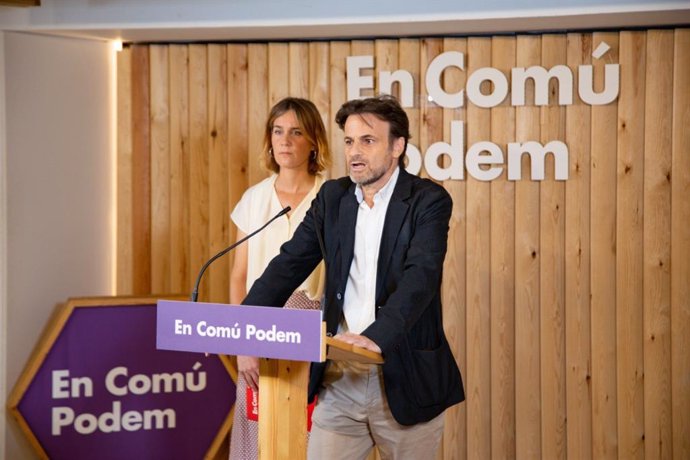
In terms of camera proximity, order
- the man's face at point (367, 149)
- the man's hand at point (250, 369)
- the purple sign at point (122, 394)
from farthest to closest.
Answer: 1. the purple sign at point (122, 394)
2. the man's hand at point (250, 369)
3. the man's face at point (367, 149)

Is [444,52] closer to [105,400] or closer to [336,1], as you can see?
[336,1]

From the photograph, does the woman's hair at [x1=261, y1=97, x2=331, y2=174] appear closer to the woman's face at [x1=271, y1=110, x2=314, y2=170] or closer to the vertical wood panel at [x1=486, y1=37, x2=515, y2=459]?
the woman's face at [x1=271, y1=110, x2=314, y2=170]

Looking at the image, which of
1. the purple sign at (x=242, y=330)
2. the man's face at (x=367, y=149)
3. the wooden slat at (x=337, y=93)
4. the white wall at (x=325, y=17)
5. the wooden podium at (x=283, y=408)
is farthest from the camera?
the wooden slat at (x=337, y=93)

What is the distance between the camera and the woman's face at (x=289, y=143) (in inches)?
159

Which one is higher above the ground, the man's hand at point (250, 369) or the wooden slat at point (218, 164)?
the wooden slat at point (218, 164)

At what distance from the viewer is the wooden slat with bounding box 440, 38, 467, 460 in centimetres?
488

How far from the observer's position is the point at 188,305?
243 cm

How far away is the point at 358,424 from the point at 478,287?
196 centimetres

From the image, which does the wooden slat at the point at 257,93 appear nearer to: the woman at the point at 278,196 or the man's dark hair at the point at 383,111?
the woman at the point at 278,196

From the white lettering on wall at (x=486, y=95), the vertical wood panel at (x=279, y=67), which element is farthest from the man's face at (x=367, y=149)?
the vertical wood panel at (x=279, y=67)

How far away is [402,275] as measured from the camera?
9.64 feet

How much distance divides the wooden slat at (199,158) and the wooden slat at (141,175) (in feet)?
0.81

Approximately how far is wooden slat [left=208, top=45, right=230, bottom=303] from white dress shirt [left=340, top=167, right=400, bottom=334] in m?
2.14

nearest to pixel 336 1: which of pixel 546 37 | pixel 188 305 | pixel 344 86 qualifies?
pixel 344 86
